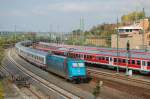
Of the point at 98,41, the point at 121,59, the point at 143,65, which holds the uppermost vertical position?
the point at 98,41

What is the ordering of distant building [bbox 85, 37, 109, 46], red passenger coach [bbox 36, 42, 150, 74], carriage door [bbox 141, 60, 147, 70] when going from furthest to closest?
distant building [bbox 85, 37, 109, 46], red passenger coach [bbox 36, 42, 150, 74], carriage door [bbox 141, 60, 147, 70]

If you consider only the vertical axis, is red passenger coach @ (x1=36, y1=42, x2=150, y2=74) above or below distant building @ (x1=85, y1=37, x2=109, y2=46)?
below

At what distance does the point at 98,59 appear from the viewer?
5575 cm

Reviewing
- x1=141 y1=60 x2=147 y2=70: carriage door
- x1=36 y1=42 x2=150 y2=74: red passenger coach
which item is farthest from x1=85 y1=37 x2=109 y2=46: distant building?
x1=141 y1=60 x2=147 y2=70: carriage door

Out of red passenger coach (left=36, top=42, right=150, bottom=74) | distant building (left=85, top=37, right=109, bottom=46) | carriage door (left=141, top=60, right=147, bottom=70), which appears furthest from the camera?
distant building (left=85, top=37, right=109, bottom=46)

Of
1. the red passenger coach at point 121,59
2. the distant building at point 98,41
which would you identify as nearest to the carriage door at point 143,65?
the red passenger coach at point 121,59

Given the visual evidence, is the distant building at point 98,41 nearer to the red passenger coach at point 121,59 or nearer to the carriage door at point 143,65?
the red passenger coach at point 121,59

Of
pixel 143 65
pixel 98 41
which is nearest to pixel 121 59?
pixel 143 65

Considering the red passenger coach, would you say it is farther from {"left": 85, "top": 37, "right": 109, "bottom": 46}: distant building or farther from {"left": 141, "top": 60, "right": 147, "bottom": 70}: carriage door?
{"left": 85, "top": 37, "right": 109, "bottom": 46}: distant building

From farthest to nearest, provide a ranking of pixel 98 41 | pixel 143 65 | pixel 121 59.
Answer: pixel 98 41
pixel 121 59
pixel 143 65

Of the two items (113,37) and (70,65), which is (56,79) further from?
(113,37)

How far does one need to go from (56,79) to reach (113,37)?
46310mm

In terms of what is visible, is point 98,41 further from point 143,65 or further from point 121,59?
point 143,65

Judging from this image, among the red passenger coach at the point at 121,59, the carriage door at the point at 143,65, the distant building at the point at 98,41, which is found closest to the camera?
the carriage door at the point at 143,65
